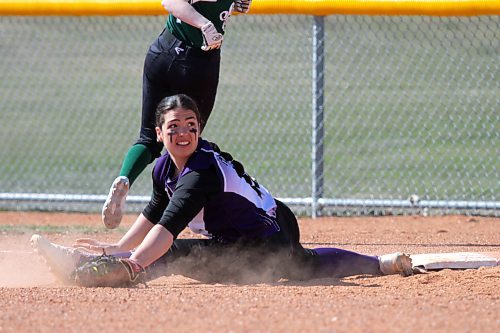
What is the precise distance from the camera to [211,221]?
5051 millimetres

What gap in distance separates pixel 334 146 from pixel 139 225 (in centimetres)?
603

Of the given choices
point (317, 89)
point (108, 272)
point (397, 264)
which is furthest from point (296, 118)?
point (108, 272)

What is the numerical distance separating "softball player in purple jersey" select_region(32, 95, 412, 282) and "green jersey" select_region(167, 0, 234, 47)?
51cm

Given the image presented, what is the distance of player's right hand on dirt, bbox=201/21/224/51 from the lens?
5.14 meters

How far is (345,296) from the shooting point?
4480 mm

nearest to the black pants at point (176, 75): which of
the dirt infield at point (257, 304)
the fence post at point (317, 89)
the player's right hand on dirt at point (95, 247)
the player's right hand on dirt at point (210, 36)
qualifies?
the player's right hand on dirt at point (210, 36)

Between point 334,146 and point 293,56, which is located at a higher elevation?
point 293,56

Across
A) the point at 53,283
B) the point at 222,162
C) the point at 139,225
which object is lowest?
the point at 53,283

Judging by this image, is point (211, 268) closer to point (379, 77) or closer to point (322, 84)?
point (322, 84)

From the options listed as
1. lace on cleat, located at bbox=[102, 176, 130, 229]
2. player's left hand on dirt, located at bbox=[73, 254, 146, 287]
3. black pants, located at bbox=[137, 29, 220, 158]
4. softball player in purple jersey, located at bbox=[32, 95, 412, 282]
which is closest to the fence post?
black pants, located at bbox=[137, 29, 220, 158]

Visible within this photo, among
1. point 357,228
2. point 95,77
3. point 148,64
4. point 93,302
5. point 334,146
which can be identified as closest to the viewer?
point 93,302

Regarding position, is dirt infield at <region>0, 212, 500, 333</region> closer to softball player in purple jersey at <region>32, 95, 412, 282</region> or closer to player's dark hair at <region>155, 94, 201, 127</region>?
softball player in purple jersey at <region>32, 95, 412, 282</region>

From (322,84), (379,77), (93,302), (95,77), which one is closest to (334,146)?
(379,77)

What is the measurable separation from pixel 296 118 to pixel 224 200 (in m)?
6.82
